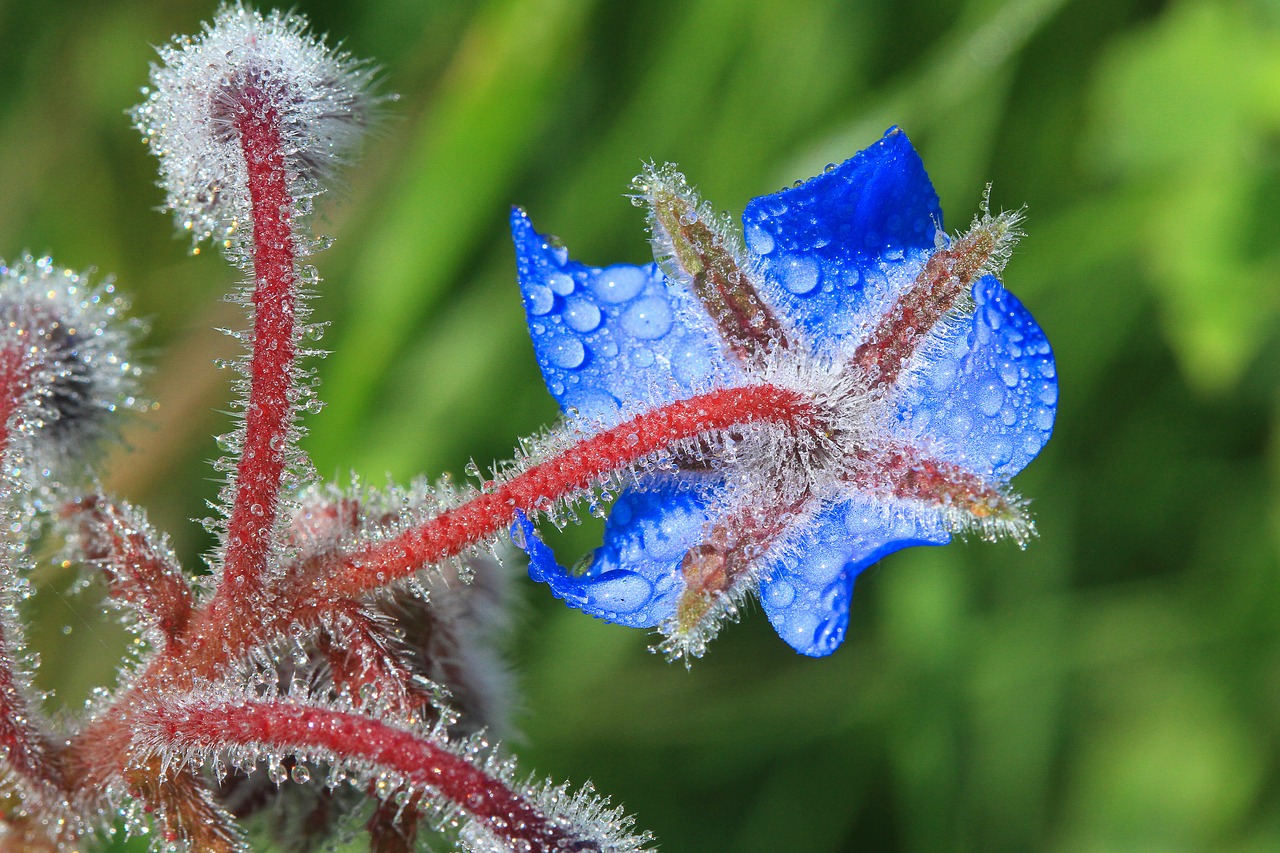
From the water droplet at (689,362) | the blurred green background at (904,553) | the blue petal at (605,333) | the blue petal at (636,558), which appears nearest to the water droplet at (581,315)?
the blue petal at (605,333)

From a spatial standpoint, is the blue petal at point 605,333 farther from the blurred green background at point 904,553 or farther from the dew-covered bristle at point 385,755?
the blurred green background at point 904,553

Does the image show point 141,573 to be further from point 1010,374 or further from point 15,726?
point 1010,374

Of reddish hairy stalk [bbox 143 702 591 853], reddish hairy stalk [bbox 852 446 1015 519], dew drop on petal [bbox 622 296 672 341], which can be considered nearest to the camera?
reddish hairy stalk [bbox 143 702 591 853]

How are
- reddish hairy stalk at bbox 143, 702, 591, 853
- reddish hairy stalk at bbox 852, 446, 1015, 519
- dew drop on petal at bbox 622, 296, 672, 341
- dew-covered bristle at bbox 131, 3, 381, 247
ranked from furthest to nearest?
dew drop on petal at bbox 622, 296, 672, 341 → dew-covered bristle at bbox 131, 3, 381, 247 → reddish hairy stalk at bbox 852, 446, 1015, 519 → reddish hairy stalk at bbox 143, 702, 591, 853

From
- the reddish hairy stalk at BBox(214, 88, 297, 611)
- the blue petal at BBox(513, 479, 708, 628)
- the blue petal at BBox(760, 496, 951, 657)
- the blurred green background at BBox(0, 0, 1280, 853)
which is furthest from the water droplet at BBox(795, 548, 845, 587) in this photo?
the blurred green background at BBox(0, 0, 1280, 853)

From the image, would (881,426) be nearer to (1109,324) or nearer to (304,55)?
(304,55)

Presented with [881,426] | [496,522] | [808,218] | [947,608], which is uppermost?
[947,608]

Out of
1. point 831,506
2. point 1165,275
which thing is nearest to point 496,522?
point 831,506

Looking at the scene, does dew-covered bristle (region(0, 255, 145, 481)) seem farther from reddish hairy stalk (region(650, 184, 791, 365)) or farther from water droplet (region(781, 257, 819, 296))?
water droplet (region(781, 257, 819, 296))
